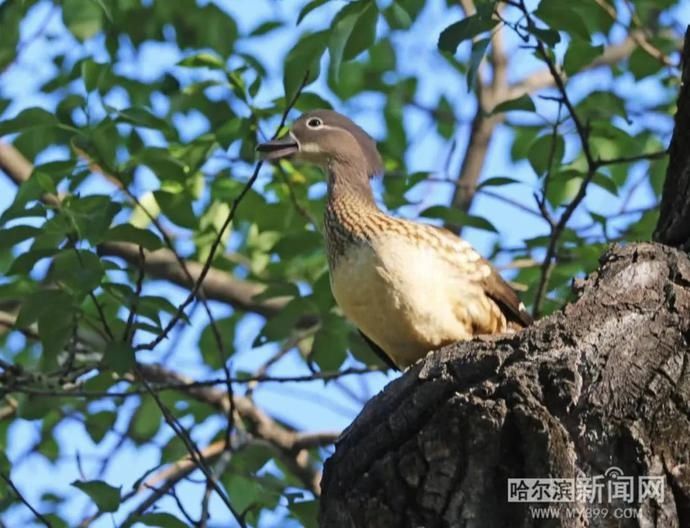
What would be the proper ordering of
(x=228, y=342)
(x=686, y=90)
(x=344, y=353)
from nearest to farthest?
(x=686, y=90), (x=344, y=353), (x=228, y=342)

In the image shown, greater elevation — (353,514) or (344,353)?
(344,353)

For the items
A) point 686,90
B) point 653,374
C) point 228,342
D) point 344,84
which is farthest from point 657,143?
point 653,374

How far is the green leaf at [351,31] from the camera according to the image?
18.4 ft

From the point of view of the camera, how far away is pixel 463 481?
12.2 ft

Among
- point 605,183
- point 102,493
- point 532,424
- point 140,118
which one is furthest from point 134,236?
point 532,424

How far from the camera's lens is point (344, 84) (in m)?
8.60

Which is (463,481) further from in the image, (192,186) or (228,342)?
(228,342)

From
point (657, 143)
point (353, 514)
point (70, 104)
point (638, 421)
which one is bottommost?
point (353, 514)

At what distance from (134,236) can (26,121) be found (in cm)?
60

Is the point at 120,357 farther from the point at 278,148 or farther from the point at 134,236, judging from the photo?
the point at 278,148

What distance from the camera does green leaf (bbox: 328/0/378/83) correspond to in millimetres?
5613

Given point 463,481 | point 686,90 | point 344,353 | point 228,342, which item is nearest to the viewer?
point 463,481

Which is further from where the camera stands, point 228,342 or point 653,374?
point 228,342

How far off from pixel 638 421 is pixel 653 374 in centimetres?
16
